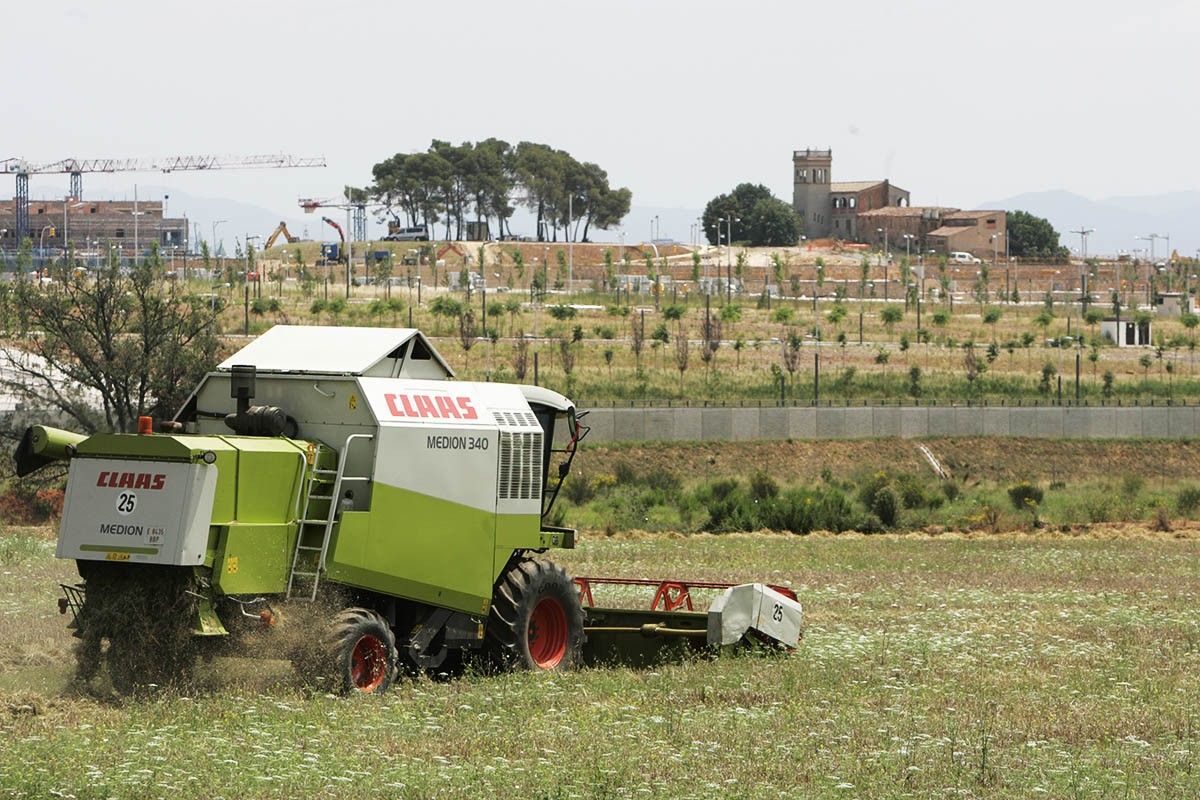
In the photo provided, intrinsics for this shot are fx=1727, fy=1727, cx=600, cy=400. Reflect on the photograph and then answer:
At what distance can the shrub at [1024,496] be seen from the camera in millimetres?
52100

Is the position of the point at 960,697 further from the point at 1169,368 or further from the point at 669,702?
the point at 1169,368

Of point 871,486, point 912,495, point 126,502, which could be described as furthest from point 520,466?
point 871,486

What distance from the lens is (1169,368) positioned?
9288cm

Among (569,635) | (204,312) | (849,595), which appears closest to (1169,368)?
(204,312)

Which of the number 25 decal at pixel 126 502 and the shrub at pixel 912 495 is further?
the shrub at pixel 912 495

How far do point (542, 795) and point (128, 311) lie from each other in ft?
137

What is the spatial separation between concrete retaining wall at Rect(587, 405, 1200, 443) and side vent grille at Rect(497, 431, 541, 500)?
46336 mm

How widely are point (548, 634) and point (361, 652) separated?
3.44m

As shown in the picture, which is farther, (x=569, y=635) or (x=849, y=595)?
(x=849, y=595)

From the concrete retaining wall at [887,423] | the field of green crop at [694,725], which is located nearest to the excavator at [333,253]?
the concrete retaining wall at [887,423]

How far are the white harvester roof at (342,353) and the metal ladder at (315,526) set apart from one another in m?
1.06

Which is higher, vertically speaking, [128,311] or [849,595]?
[128,311]

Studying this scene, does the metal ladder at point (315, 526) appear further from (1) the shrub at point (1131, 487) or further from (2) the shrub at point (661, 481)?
(1) the shrub at point (1131, 487)

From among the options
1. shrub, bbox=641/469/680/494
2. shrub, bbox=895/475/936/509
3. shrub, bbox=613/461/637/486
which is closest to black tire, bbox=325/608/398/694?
shrub, bbox=895/475/936/509
